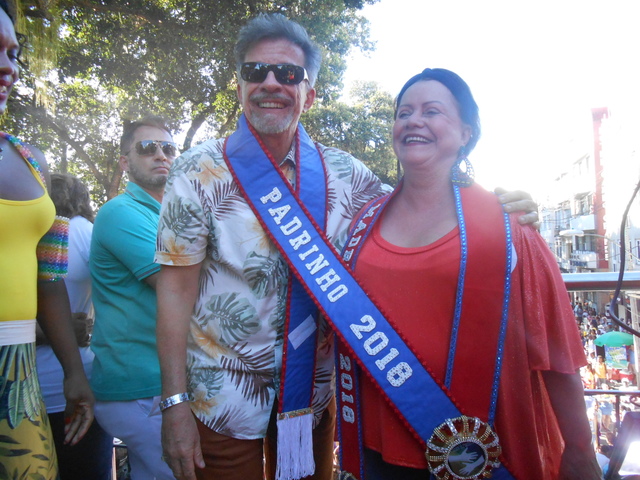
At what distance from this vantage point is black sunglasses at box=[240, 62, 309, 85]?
186 centimetres

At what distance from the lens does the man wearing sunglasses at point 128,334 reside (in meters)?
1.94

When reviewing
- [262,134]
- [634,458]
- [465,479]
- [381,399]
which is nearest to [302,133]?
[262,134]

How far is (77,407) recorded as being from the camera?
178 centimetres

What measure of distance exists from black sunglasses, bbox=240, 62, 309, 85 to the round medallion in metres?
1.41

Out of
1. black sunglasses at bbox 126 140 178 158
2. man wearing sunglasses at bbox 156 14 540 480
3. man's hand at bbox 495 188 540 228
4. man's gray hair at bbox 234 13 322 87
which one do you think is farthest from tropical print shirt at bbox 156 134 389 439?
black sunglasses at bbox 126 140 178 158

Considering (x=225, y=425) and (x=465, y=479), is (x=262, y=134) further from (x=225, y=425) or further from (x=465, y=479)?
(x=465, y=479)

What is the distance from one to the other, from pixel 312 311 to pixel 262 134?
0.74m

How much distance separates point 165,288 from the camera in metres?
1.67

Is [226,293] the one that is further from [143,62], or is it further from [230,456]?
[143,62]

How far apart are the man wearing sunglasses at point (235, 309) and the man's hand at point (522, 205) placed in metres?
0.66

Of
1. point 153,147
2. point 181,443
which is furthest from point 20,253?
point 153,147

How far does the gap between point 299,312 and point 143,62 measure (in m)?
8.93

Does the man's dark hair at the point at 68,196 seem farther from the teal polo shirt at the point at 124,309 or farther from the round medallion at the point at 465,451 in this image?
the round medallion at the point at 465,451

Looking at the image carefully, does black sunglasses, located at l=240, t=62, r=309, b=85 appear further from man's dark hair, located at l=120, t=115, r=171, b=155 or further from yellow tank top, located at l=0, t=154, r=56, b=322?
man's dark hair, located at l=120, t=115, r=171, b=155
